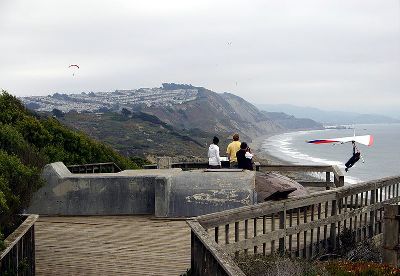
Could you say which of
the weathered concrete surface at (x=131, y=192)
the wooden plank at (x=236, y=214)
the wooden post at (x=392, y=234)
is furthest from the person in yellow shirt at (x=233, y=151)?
the wooden plank at (x=236, y=214)

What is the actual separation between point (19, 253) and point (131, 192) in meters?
4.60

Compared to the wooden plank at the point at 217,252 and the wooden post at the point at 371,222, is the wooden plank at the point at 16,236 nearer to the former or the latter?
the wooden plank at the point at 217,252

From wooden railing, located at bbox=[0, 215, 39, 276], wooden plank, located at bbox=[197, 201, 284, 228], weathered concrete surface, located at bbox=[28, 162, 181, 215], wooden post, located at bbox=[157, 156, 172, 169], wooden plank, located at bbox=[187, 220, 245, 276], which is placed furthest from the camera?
wooden post, located at bbox=[157, 156, 172, 169]

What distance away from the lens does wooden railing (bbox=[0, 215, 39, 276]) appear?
628 centimetres

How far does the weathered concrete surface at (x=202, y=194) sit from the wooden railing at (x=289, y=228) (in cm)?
78

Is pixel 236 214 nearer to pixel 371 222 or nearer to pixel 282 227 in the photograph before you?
pixel 282 227

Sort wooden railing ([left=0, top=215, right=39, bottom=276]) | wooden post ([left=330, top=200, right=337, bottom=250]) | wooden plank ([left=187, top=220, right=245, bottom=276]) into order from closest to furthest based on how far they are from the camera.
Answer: wooden plank ([left=187, top=220, right=245, bottom=276]) < wooden railing ([left=0, top=215, right=39, bottom=276]) < wooden post ([left=330, top=200, right=337, bottom=250])

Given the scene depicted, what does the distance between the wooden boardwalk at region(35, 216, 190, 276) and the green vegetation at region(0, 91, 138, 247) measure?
0.82 meters

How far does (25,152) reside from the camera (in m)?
11.2

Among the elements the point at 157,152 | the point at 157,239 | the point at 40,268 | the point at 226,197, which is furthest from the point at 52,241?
the point at 157,152

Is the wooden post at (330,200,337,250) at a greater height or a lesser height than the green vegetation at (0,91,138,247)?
lesser

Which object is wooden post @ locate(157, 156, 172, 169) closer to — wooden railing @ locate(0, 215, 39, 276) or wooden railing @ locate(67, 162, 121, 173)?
wooden railing @ locate(67, 162, 121, 173)

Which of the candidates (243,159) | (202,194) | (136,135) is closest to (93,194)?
(202,194)

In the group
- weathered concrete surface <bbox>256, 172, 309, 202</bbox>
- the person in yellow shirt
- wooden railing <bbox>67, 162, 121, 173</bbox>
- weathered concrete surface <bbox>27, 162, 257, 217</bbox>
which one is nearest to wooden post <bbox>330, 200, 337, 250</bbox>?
weathered concrete surface <bbox>256, 172, 309, 202</bbox>
